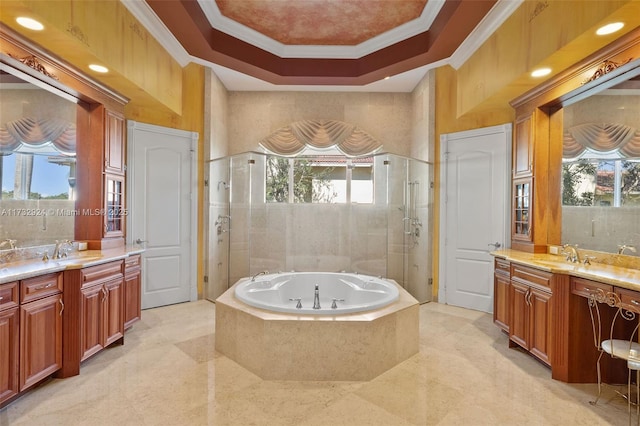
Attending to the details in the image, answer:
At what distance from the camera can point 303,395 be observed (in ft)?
6.77

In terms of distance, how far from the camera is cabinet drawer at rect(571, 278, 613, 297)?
2.04 metres

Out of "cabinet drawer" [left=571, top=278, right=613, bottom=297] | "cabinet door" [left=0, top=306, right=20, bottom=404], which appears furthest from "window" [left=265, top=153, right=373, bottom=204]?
"cabinet door" [left=0, top=306, right=20, bottom=404]

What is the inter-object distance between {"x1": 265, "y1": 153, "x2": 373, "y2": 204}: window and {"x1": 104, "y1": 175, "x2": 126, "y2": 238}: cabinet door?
5.81 feet

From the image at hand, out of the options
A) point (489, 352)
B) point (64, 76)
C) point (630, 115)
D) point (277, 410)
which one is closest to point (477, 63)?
point (630, 115)

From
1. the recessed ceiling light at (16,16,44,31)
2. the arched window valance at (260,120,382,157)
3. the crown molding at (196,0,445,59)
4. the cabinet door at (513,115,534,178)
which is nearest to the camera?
the recessed ceiling light at (16,16,44,31)

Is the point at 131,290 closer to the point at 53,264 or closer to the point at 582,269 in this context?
Result: the point at 53,264

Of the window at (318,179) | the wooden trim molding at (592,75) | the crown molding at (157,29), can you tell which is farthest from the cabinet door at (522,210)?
the crown molding at (157,29)

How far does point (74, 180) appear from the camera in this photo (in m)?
2.96

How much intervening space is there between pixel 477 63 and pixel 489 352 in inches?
115

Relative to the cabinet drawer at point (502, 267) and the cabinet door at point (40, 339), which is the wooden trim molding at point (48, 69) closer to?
the cabinet door at point (40, 339)

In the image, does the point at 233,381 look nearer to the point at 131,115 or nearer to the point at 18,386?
the point at 18,386

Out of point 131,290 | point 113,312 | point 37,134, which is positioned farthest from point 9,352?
point 37,134

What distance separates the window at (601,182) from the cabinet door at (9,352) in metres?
4.31

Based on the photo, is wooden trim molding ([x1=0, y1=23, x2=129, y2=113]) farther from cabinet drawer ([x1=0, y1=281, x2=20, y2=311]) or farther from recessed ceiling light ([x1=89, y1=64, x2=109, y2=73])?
cabinet drawer ([x1=0, y1=281, x2=20, y2=311])
